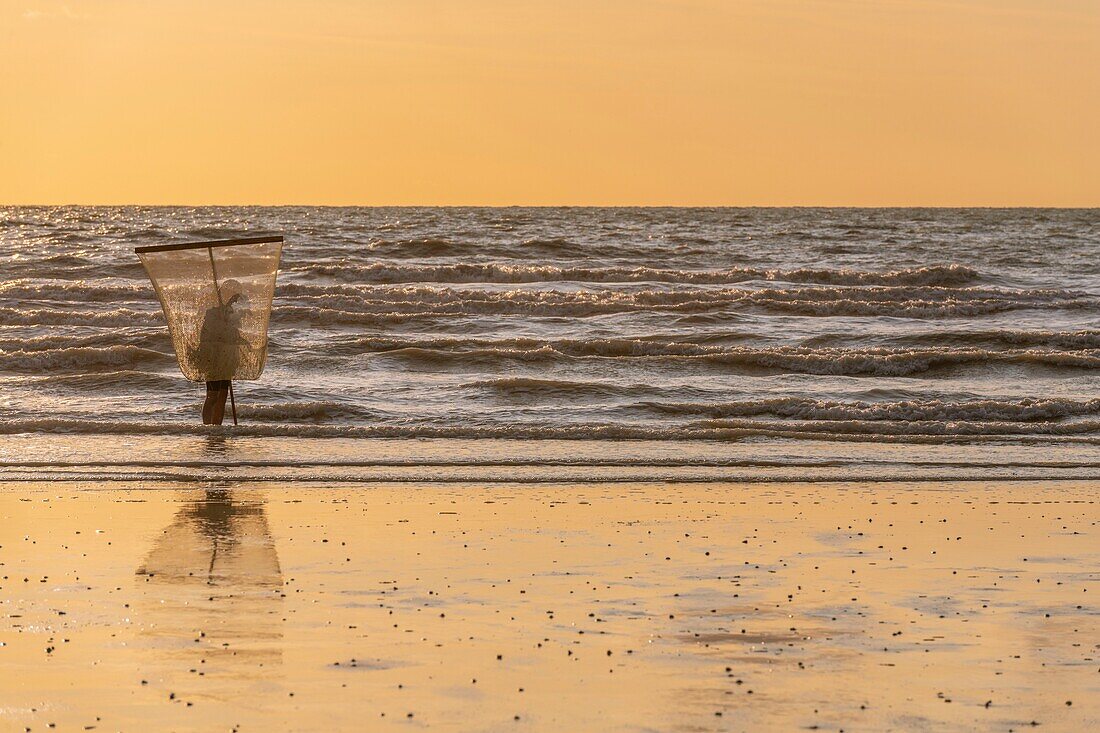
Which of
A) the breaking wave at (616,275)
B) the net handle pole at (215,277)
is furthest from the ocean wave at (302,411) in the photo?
the breaking wave at (616,275)

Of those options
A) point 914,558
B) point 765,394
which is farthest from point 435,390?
point 914,558

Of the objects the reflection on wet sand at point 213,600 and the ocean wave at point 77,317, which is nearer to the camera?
the reflection on wet sand at point 213,600

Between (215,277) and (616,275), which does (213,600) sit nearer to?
(215,277)

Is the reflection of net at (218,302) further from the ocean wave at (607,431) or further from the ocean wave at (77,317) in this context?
the ocean wave at (77,317)

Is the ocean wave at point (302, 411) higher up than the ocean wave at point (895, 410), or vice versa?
the ocean wave at point (895, 410)

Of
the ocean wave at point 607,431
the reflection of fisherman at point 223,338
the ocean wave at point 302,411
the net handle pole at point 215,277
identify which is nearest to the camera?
the net handle pole at point 215,277

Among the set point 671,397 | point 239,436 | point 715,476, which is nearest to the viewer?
point 715,476

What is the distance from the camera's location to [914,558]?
8242mm

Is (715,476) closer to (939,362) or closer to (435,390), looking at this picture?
(435,390)

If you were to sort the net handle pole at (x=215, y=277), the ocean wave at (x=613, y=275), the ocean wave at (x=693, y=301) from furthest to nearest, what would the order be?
the ocean wave at (x=613, y=275), the ocean wave at (x=693, y=301), the net handle pole at (x=215, y=277)

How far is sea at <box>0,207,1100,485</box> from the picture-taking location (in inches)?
484

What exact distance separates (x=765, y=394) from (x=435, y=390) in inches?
143

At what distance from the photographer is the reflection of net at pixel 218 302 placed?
13.5 m

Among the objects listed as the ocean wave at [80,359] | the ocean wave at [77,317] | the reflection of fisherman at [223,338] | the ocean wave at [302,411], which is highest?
the reflection of fisherman at [223,338]
